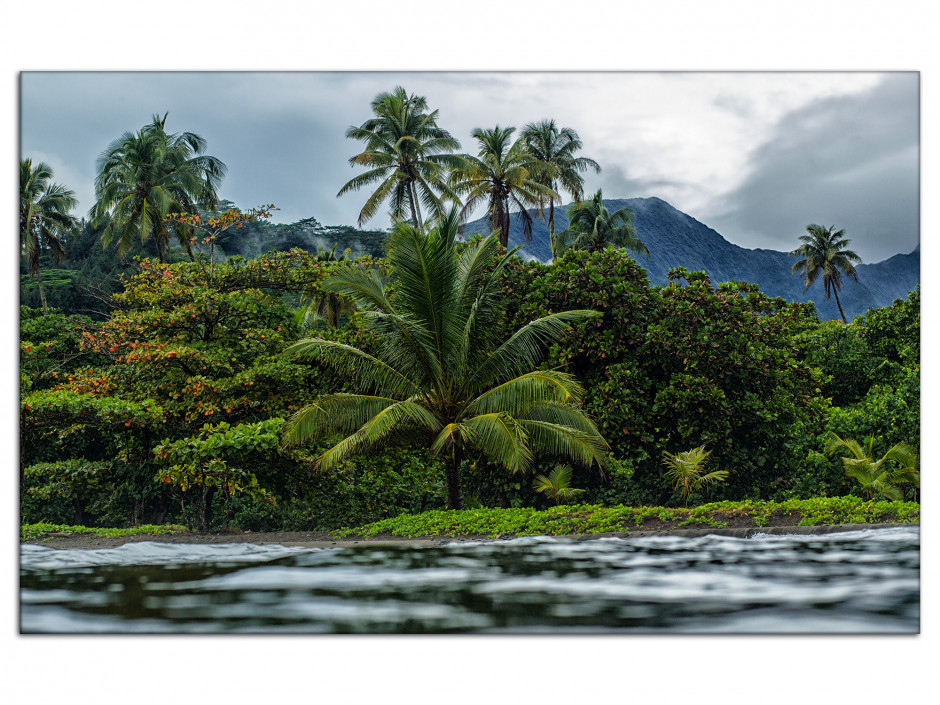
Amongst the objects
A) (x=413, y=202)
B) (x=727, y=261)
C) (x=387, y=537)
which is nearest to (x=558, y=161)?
(x=413, y=202)

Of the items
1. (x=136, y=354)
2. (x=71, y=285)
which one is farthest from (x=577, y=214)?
(x=136, y=354)

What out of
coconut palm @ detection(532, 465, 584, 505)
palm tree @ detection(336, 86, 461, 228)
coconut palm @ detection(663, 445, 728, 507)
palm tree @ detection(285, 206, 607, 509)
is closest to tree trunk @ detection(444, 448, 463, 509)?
palm tree @ detection(285, 206, 607, 509)

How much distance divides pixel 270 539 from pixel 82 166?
13.0ft

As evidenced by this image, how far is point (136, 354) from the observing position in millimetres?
8219

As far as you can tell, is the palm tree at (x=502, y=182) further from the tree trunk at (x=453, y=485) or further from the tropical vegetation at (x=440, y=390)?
the tree trunk at (x=453, y=485)

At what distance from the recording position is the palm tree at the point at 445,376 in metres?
7.25

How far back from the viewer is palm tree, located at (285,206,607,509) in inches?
285

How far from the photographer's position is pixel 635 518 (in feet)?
22.8

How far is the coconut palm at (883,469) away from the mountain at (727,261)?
1.79m

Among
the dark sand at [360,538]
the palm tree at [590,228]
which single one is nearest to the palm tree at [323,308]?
the dark sand at [360,538]

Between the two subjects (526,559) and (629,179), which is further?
(629,179)

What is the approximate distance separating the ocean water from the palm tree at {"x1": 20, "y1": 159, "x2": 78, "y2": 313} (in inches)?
110

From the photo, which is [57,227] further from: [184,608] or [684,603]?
[684,603]

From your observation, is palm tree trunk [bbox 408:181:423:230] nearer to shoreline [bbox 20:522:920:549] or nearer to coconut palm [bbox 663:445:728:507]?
coconut palm [bbox 663:445:728:507]
